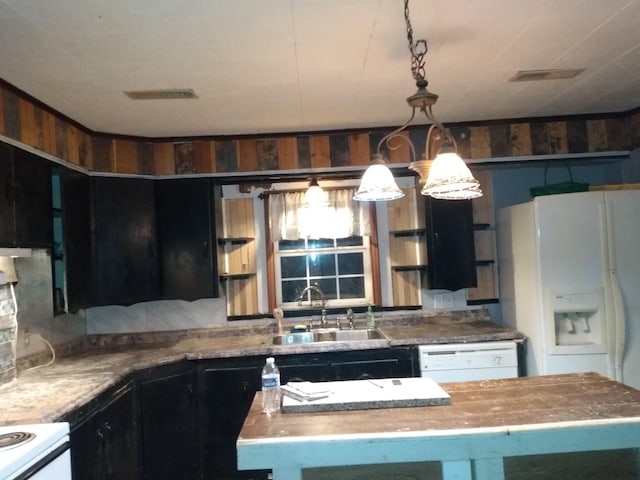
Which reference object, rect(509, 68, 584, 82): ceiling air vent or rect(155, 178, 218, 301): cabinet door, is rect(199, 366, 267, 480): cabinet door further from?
rect(509, 68, 584, 82): ceiling air vent

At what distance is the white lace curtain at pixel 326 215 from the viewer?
3.89m

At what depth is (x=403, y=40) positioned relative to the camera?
87.8 inches

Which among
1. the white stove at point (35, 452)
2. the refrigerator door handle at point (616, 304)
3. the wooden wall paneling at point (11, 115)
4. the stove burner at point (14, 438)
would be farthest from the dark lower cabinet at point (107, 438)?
the refrigerator door handle at point (616, 304)

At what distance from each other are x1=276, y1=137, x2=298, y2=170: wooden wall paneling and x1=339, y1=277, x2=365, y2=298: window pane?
1030 millimetres

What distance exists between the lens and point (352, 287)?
3.97 metres

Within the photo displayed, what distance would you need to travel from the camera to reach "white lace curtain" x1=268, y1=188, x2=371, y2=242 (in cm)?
389

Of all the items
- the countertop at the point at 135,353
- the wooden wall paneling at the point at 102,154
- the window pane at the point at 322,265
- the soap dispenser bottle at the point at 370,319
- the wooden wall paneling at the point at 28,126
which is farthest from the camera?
the window pane at the point at 322,265

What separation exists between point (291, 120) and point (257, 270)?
1252mm

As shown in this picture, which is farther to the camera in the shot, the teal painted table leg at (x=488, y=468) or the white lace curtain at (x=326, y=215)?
the white lace curtain at (x=326, y=215)

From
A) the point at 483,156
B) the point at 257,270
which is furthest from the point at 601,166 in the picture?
the point at 257,270

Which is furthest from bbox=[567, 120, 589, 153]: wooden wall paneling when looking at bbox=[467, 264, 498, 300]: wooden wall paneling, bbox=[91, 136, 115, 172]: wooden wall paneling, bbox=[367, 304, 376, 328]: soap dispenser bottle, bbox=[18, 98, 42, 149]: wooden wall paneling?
bbox=[18, 98, 42, 149]: wooden wall paneling

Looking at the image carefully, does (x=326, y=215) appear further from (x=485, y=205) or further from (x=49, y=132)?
(x=49, y=132)

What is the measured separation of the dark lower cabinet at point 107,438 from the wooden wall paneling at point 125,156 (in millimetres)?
1578

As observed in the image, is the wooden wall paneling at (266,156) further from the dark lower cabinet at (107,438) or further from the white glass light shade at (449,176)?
the white glass light shade at (449,176)
